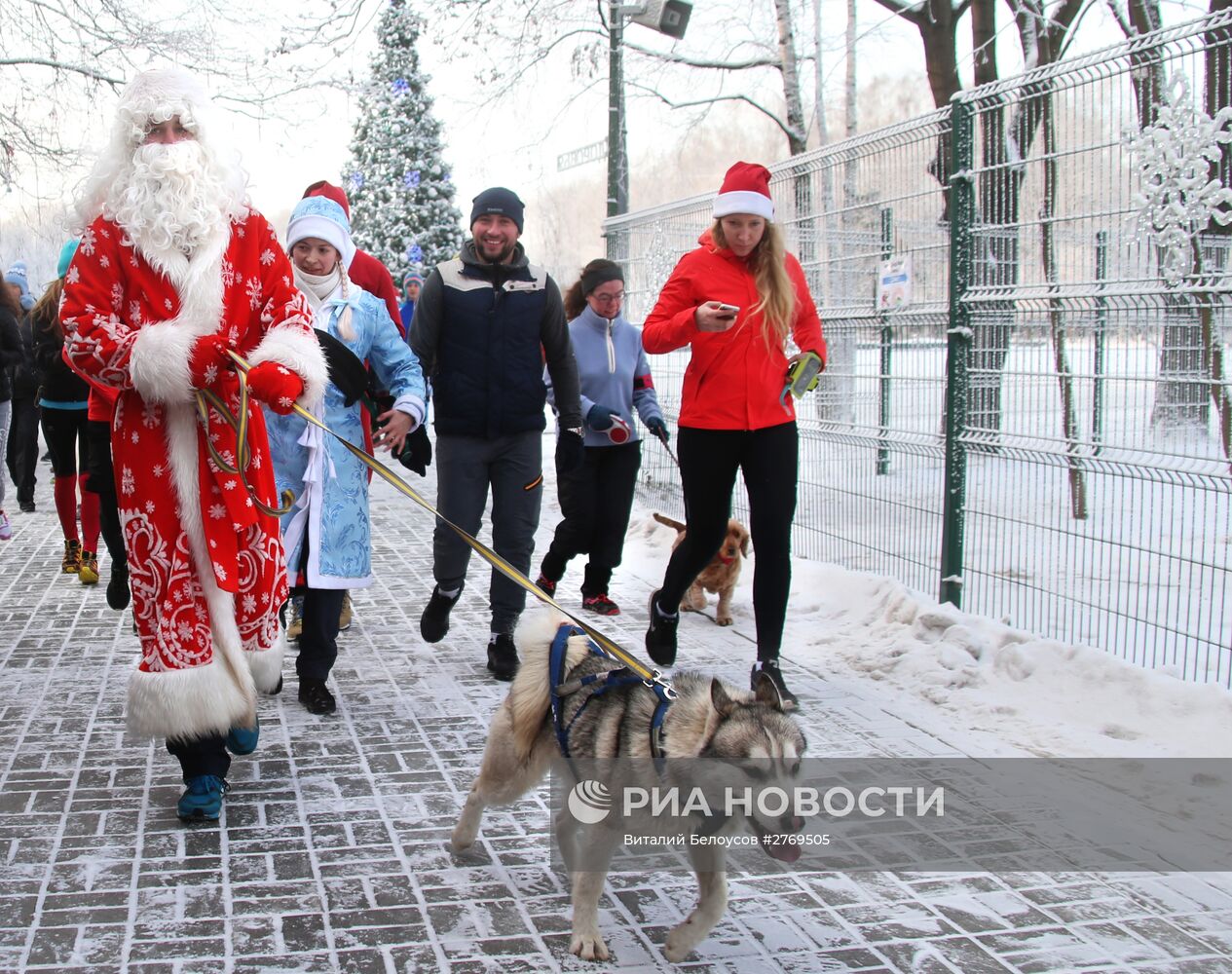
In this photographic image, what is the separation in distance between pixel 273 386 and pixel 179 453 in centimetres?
41

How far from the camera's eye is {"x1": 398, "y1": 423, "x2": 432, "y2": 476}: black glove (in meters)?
5.49

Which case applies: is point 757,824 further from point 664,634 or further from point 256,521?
point 664,634

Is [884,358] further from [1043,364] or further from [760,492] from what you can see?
[760,492]

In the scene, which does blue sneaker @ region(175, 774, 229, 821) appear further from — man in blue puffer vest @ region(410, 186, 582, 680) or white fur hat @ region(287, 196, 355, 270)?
white fur hat @ region(287, 196, 355, 270)

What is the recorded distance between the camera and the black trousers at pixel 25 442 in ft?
38.2

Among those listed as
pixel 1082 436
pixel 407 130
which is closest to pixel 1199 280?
pixel 1082 436

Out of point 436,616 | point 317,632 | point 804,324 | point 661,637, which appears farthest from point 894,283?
point 317,632

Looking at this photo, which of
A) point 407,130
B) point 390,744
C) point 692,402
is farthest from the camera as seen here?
point 407,130

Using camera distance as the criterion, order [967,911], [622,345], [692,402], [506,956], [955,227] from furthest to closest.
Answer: [622,345] → [955,227] → [692,402] → [967,911] → [506,956]

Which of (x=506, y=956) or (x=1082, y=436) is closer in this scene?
(x=506, y=956)

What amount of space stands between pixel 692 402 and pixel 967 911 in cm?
272

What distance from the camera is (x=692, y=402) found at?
18.1 feet

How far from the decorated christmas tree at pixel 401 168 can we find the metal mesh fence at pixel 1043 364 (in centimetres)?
2163

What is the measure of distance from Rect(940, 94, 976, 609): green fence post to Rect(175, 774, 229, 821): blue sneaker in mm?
4137
